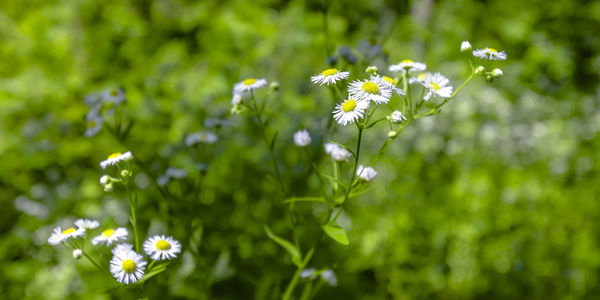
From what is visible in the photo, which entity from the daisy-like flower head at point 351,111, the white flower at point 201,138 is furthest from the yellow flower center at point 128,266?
the white flower at point 201,138

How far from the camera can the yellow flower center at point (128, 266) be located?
0.92m

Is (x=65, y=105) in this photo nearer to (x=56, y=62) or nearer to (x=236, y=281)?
(x=56, y=62)

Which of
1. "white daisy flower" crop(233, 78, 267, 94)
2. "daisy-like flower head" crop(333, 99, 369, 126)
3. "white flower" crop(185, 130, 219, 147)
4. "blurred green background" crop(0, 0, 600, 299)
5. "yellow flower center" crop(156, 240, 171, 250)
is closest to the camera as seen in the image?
"daisy-like flower head" crop(333, 99, 369, 126)

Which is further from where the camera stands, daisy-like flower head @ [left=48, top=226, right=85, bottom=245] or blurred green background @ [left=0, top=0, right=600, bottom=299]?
blurred green background @ [left=0, top=0, right=600, bottom=299]

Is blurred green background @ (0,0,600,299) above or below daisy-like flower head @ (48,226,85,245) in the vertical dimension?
above

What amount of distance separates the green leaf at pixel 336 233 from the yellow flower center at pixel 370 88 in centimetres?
33

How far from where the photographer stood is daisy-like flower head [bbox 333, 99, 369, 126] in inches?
35.4

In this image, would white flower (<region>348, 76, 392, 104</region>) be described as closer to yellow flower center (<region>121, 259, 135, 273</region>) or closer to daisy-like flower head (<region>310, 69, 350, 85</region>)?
daisy-like flower head (<region>310, 69, 350, 85</region>)

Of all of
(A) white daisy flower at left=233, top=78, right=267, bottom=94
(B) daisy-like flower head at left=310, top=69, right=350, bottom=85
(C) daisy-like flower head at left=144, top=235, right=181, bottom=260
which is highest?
(A) white daisy flower at left=233, top=78, right=267, bottom=94

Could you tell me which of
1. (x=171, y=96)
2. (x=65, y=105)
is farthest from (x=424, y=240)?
(x=65, y=105)

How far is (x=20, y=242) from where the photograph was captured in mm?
2098

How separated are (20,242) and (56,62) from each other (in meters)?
1.37

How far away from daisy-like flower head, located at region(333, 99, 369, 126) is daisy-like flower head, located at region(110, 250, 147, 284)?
53 centimetres

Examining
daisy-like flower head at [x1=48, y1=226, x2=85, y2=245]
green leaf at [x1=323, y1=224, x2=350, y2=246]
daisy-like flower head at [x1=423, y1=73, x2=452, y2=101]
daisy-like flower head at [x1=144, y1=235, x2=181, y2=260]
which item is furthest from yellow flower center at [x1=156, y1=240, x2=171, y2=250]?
daisy-like flower head at [x1=423, y1=73, x2=452, y2=101]
